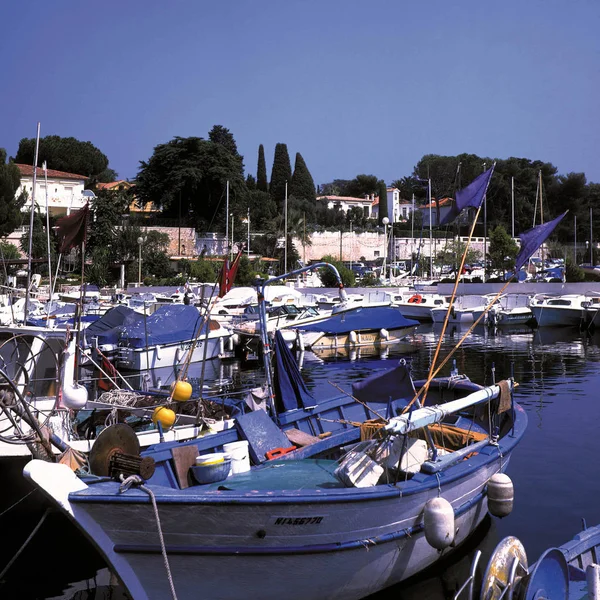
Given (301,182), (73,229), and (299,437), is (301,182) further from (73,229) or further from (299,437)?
(299,437)

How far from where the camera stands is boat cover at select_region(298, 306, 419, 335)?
34.9 metres

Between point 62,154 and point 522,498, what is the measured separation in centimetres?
8177

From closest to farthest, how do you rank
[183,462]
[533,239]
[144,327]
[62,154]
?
[183,462] < [533,239] < [144,327] < [62,154]

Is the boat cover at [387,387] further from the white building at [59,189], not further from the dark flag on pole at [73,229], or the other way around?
the white building at [59,189]

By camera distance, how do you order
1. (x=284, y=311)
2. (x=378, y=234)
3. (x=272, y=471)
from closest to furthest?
(x=272, y=471), (x=284, y=311), (x=378, y=234)

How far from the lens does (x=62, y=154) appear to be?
282ft

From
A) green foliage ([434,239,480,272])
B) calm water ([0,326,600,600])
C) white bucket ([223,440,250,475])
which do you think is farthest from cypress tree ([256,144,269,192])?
white bucket ([223,440,250,475])

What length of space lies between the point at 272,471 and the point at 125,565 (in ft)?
8.89

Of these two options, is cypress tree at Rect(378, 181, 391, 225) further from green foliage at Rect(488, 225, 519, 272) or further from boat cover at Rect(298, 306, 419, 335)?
boat cover at Rect(298, 306, 419, 335)

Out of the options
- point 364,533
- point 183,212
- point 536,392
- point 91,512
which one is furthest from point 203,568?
point 183,212

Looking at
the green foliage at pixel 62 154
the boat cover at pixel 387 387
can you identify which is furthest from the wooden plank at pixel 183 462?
the green foliage at pixel 62 154

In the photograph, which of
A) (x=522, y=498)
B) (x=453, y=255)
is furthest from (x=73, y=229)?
(x=453, y=255)

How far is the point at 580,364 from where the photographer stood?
98.0 ft

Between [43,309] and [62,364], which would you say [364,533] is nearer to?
[62,364]
